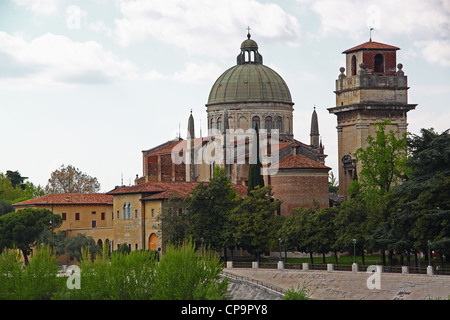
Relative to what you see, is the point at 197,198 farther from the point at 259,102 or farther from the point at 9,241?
the point at 259,102

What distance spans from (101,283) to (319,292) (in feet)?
45.1

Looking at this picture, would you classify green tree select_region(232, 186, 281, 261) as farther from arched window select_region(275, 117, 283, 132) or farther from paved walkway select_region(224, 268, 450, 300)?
arched window select_region(275, 117, 283, 132)

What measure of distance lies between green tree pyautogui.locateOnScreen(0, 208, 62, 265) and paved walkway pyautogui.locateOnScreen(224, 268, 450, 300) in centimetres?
1682

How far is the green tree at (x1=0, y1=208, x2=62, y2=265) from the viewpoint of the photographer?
82.7 meters

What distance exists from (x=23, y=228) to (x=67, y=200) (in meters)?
10.3

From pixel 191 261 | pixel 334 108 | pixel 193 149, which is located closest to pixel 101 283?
pixel 191 261

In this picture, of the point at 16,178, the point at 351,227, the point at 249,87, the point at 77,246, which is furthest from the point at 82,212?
the point at 16,178

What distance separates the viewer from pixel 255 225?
75.6 m

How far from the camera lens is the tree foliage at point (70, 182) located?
115938mm

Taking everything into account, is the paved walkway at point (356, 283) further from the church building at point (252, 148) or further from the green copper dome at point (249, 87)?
the green copper dome at point (249, 87)

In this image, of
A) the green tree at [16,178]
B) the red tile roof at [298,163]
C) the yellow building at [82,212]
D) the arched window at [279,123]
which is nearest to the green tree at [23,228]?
the yellow building at [82,212]

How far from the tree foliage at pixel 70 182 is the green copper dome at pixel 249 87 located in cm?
1971

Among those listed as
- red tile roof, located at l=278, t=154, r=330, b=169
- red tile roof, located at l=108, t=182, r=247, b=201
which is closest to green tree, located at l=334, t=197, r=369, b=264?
red tile roof, located at l=278, t=154, r=330, b=169

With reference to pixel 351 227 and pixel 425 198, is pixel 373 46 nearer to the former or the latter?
pixel 351 227
